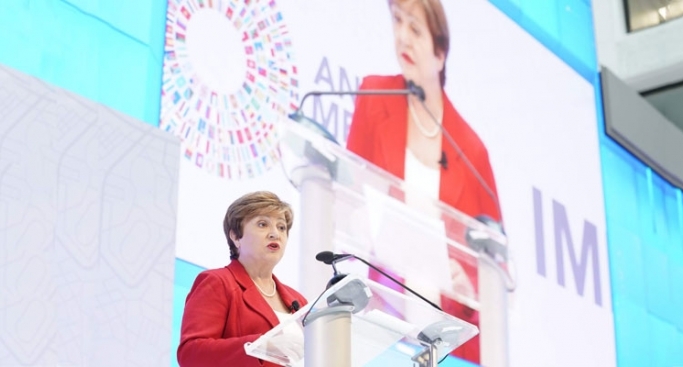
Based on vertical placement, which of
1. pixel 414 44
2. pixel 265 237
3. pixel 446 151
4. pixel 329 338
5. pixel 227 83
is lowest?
pixel 329 338

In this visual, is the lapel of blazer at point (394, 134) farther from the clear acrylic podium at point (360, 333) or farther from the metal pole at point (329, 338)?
the metal pole at point (329, 338)

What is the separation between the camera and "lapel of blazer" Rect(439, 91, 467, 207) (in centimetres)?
429

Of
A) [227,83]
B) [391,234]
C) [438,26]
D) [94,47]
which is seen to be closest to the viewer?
[94,47]

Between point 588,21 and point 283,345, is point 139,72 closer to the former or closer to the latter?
point 283,345

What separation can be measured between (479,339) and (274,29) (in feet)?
4.63

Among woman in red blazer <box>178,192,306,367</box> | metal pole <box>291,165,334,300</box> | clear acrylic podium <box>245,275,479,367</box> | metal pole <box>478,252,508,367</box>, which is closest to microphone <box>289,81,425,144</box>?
metal pole <box>291,165,334,300</box>

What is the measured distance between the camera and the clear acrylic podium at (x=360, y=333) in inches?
63.7

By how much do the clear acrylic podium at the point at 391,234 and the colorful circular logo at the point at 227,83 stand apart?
0.36ft

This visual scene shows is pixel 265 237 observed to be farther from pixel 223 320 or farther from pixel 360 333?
pixel 360 333

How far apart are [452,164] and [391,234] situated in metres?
0.67

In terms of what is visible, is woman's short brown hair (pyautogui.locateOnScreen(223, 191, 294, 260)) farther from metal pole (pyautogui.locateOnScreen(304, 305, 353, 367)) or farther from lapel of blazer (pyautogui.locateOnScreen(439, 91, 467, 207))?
lapel of blazer (pyautogui.locateOnScreen(439, 91, 467, 207))

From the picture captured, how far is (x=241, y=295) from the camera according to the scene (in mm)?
1899

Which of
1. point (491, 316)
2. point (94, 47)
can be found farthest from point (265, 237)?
point (491, 316)

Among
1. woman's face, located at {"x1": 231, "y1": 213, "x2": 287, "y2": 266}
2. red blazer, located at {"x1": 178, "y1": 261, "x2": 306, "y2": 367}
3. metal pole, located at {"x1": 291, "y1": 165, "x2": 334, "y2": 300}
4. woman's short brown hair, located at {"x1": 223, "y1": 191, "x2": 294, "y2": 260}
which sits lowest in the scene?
red blazer, located at {"x1": 178, "y1": 261, "x2": 306, "y2": 367}
